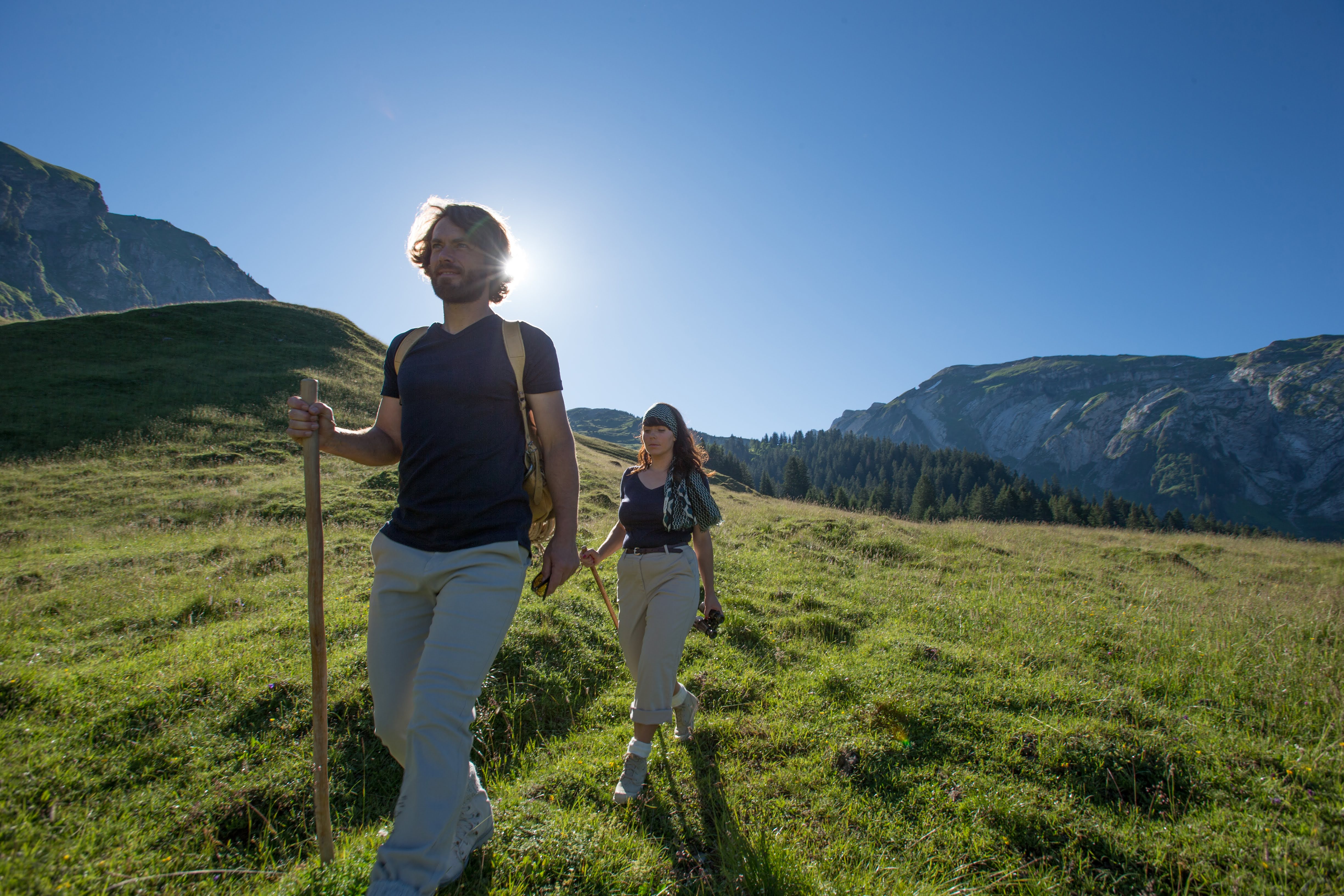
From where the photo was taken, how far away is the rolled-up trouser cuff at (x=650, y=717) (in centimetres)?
384

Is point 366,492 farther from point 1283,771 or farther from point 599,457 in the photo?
point 599,457

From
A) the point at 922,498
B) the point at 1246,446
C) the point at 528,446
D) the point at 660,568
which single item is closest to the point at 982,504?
the point at 922,498

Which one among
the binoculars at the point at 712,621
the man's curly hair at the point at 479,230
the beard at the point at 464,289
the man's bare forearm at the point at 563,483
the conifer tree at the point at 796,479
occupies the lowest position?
the conifer tree at the point at 796,479

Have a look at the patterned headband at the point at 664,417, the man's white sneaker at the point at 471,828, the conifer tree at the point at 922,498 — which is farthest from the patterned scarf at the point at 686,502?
the conifer tree at the point at 922,498

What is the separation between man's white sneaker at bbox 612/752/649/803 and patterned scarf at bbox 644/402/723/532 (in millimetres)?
1585

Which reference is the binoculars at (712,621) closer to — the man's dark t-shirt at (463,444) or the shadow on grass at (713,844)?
the shadow on grass at (713,844)

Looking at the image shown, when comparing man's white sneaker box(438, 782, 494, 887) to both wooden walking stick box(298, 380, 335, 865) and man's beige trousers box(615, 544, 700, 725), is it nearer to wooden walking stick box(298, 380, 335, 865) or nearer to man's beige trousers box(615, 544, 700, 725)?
wooden walking stick box(298, 380, 335, 865)

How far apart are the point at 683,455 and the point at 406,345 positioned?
2313 millimetres

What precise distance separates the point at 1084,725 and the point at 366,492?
16.2 m

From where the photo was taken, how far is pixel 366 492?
51.0 feet

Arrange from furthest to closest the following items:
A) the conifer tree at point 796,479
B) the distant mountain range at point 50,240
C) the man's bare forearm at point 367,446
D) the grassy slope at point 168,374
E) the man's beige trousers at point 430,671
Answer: the distant mountain range at point 50,240 → the conifer tree at point 796,479 → the grassy slope at point 168,374 → the man's bare forearm at point 367,446 → the man's beige trousers at point 430,671

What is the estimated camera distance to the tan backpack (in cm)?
276

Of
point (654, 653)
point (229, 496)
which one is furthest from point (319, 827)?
point (229, 496)

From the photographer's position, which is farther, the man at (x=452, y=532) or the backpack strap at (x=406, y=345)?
the backpack strap at (x=406, y=345)
